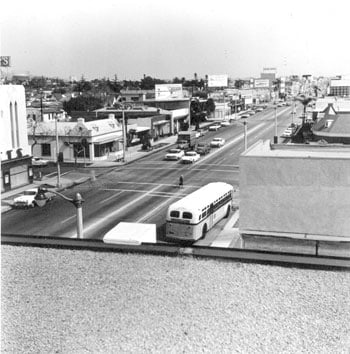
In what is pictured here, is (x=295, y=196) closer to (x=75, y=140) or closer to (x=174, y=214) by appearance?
(x=174, y=214)

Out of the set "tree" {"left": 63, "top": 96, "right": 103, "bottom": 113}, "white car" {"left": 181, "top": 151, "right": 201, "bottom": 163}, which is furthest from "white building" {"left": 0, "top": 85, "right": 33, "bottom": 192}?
"tree" {"left": 63, "top": 96, "right": 103, "bottom": 113}

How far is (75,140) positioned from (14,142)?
912cm

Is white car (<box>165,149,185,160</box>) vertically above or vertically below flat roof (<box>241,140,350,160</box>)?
below

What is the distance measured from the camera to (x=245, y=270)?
906 centimetres

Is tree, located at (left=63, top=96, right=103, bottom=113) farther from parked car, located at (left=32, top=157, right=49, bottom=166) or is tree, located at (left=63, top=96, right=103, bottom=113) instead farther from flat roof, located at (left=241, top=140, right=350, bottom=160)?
flat roof, located at (left=241, top=140, right=350, bottom=160)

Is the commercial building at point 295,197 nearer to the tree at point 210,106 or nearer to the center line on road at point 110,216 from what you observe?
the center line on road at point 110,216

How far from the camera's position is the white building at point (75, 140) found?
44.3 metres

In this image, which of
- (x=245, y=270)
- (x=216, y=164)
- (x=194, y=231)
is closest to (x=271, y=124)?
(x=216, y=164)

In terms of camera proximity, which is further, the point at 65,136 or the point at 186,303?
the point at 65,136

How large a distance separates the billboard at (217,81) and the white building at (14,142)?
115457 mm

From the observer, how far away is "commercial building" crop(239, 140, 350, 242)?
1752cm

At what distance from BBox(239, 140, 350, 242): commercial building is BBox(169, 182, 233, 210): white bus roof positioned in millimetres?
2387

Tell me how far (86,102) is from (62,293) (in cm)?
6958

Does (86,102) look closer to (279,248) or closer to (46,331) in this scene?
(279,248)
